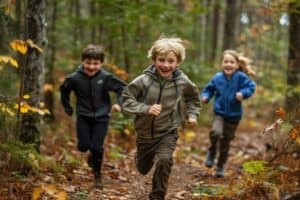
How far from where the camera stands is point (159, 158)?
6441mm

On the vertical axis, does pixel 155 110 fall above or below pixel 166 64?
→ below

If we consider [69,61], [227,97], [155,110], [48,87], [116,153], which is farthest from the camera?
[69,61]

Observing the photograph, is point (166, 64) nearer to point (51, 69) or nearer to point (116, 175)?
point (116, 175)

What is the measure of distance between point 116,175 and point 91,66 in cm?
221

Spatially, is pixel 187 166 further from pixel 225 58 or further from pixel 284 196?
pixel 284 196

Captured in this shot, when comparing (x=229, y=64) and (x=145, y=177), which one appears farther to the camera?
(x=145, y=177)

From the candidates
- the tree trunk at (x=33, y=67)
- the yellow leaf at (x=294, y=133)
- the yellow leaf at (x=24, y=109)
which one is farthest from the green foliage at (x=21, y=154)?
the yellow leaf at (x=294, y=133)

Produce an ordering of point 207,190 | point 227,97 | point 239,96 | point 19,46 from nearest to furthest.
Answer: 1. point 19,46
2. point 207,190
3. point 239,96
4. point 227,97

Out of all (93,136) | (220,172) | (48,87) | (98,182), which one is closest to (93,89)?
(93,136)

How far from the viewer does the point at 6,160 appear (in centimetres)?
655

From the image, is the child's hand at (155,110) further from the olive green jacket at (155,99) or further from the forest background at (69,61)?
the forest background at (69,61)

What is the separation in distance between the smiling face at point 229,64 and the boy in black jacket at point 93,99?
2.36 m

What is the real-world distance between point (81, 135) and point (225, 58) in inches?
123

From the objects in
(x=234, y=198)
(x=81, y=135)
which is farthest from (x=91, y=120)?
(x=234, y=198)
